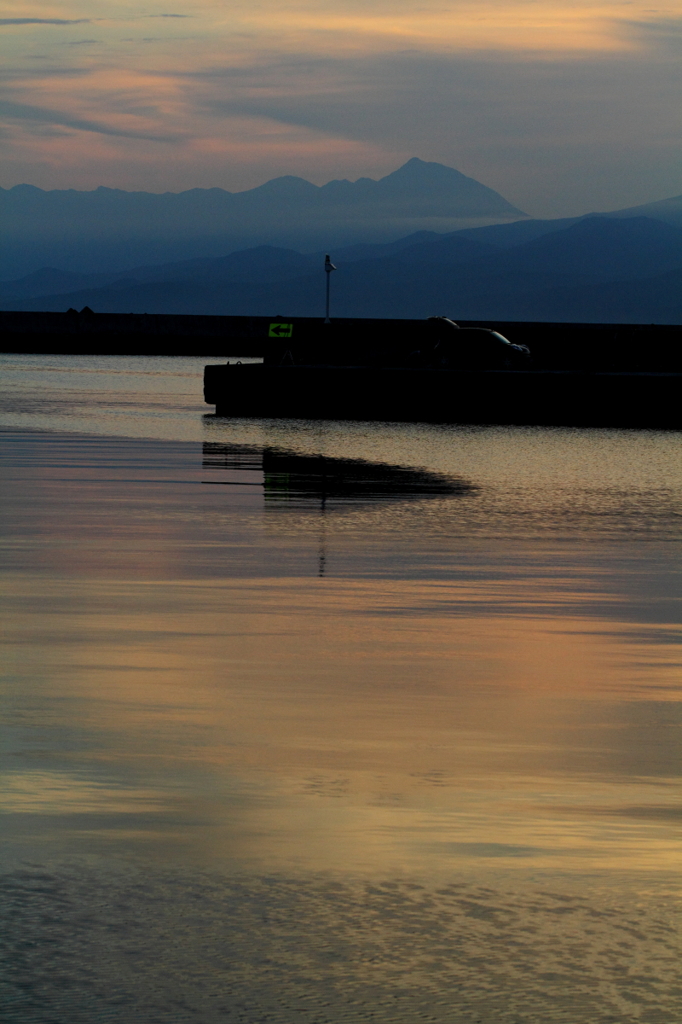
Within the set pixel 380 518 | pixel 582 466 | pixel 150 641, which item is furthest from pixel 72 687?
pixel 582 466

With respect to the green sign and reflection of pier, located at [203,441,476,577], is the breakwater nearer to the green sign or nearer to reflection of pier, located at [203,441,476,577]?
the green sign

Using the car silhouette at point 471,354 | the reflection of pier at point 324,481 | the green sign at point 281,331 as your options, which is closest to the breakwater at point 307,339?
the green sign at point 281,331

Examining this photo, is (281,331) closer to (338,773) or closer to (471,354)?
(471,354)

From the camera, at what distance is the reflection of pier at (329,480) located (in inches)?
719

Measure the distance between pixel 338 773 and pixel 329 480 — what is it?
14533 millimetres

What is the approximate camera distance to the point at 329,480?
2066 cm

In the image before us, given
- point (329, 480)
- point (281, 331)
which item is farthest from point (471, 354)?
point (329, 480)

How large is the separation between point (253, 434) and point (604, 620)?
20.7 meters

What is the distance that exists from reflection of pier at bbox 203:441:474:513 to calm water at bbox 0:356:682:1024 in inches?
112

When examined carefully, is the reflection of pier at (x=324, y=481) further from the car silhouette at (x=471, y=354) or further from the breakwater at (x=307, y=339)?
the breakwater at (x=307, y=339)

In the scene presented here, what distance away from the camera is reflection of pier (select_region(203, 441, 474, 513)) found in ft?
59.9

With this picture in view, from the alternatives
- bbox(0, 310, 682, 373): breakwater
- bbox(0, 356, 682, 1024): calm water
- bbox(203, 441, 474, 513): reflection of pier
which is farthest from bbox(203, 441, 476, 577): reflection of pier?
bbox(0, 310, 682, 373): breakwater

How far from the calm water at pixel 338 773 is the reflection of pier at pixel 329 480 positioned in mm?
2851

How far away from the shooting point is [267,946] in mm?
4273
